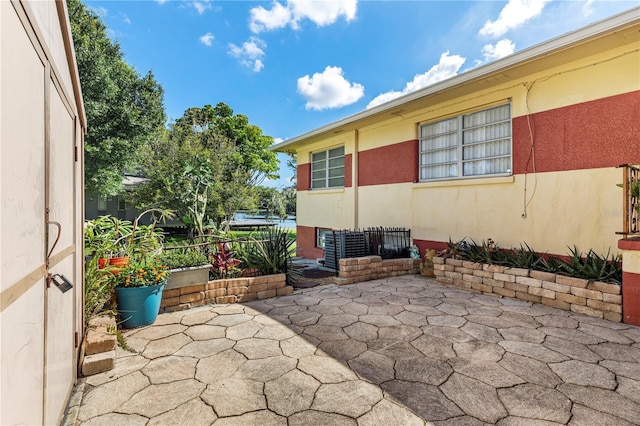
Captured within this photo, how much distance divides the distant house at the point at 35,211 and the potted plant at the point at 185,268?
1690mm

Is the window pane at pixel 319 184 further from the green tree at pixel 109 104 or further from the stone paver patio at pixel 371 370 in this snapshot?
the green tree at pixel 109 104

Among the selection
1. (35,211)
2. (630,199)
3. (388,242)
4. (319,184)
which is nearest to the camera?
(35,211)

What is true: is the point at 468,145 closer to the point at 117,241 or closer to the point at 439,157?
the point at 439,157

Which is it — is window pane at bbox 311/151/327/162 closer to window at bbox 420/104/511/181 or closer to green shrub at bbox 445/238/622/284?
window at bbox 420/104/511/181

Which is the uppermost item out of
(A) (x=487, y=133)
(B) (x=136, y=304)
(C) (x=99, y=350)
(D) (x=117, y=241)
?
(A) (x=487, y=133)

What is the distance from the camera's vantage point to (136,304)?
3.30m

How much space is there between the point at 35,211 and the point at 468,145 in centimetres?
653

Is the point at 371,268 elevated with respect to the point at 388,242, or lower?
lower

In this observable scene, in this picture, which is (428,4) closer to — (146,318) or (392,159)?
(392,159)

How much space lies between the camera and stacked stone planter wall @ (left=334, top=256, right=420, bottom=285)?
5633 mm

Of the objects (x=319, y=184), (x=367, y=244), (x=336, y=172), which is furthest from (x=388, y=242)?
(x=319, y=184)

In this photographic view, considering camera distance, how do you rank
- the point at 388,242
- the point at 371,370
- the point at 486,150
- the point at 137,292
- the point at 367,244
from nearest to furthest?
the point at 371,370, the point at 137,292, the point at 486,150, the point at 367,244, the point at 388,242

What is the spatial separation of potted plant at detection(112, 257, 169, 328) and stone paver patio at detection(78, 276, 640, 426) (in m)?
0.15

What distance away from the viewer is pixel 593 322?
3629 millimetres
